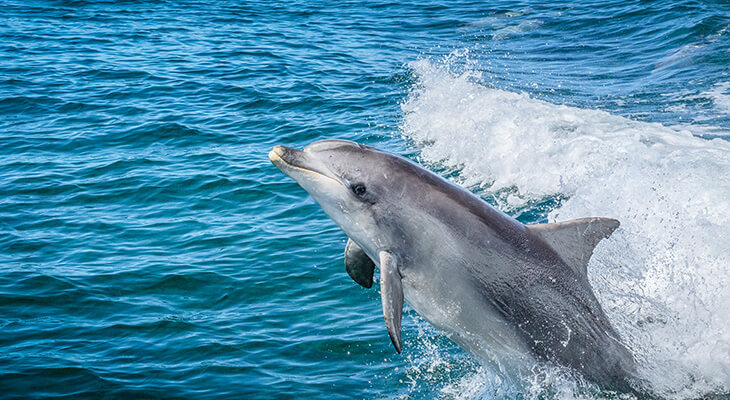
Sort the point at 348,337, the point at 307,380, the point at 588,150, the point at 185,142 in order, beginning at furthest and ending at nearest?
the point at 185,142, the point at 588,150, the point at 348,337, the point at 307,380

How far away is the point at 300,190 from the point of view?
1345 centimetres

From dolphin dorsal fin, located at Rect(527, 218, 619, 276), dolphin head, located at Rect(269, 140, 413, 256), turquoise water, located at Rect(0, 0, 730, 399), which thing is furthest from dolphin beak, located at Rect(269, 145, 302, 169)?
turquoise water, located at Rect(0, 0, 730, 399)

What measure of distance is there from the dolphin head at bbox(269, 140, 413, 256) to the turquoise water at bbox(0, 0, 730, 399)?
1847 mm

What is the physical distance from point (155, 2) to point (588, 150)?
80.8ft

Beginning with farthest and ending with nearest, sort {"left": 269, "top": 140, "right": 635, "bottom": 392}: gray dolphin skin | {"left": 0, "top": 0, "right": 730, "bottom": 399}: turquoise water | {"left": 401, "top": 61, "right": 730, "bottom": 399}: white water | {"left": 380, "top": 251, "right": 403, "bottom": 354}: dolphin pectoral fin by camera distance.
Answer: {"left": 0, "top": 0, "right": 730, "bottom": 399}: turquoise water < {"left": 401, "top": 61, "right": 730, "bottom": 399}: white water < {"left": 269, "top": 140, "right": 635, "bottom": 392}: gray dolphin skin < {"left": 380, "top": 251, "right": 403, "bottom": 354}: dolphin pectoral fin

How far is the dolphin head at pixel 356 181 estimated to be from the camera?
6.79 metres

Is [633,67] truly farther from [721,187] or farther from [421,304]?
[421,304]

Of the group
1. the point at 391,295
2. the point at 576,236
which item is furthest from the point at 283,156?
the point at 576,236

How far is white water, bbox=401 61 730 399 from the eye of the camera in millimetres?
7352

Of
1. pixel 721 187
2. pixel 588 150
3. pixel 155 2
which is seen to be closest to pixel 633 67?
pixel 588 150

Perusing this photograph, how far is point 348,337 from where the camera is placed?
8828 mm

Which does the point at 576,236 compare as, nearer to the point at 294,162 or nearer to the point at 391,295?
the point at 391,295

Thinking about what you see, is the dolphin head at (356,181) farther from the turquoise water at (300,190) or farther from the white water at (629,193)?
the white water at (629,193)

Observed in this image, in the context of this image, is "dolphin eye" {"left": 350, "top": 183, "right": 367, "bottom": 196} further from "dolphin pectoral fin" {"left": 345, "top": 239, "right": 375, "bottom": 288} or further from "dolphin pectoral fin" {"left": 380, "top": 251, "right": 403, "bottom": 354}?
"dolphin pectoral fin" {"left": 345, "top": 239, "right": 375, "bottom": 288}
